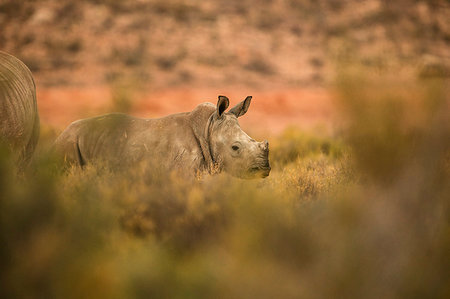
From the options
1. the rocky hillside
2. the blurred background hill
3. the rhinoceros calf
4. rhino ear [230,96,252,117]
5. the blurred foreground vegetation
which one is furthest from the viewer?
the rocky hillside

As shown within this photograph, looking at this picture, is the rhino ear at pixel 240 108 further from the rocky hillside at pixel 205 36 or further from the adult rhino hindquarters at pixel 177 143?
the rocky hillside at pixel 205 36

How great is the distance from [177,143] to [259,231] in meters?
2.95

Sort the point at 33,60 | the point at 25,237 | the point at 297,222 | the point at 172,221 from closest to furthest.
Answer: the point at 25,237
the point at 297,222
the point at 172,221
the point at 33,60

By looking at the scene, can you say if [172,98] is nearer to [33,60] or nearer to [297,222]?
[33,60]

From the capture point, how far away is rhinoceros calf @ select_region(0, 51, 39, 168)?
5418 millimetres

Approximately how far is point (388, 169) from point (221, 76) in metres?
26.9

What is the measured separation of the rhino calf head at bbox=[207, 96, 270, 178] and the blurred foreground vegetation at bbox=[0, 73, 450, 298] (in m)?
1.11

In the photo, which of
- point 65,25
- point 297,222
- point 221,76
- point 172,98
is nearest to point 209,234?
point 297,222

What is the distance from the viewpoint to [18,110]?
18.6ft

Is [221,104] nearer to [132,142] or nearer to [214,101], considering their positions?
[132,142]

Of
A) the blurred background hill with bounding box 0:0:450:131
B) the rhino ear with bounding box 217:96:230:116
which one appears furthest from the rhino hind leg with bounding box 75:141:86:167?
the blurred background hill with bounding box 0:0:450:131

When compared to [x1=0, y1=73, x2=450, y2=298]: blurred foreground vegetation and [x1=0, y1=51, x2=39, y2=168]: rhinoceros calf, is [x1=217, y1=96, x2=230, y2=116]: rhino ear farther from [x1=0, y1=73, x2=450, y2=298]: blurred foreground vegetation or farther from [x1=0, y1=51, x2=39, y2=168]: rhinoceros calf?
[x1=0, y1=51, x2=39, y2=168]: rhinoceros calf

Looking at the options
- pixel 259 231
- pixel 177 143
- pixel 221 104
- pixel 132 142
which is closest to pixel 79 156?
pixel 132 142

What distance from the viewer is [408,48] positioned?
31.2 m
